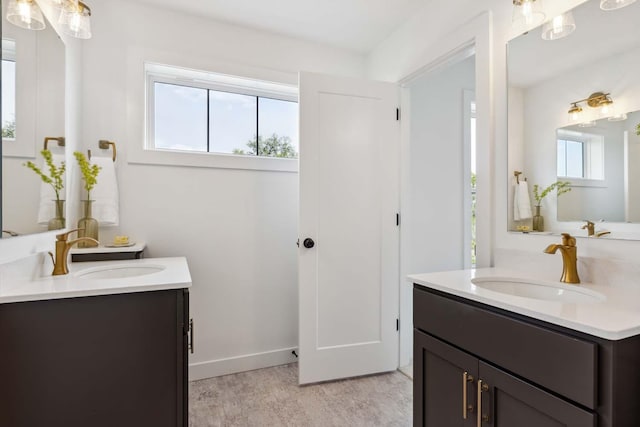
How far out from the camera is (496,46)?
1703 mm

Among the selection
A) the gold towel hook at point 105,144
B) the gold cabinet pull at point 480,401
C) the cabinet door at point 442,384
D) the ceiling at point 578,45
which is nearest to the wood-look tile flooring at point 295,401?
the cabinet door at point 442,384

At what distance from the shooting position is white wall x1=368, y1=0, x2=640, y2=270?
1.35 metres

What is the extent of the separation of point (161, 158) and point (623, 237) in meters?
2.40

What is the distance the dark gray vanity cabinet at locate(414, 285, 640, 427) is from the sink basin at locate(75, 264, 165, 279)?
1.33 metres

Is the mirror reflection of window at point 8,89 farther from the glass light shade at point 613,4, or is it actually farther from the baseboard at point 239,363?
the glass light shade at point 613,4

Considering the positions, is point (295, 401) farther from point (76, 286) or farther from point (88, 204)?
point (88, 204)

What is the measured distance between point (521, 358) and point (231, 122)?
2.29m

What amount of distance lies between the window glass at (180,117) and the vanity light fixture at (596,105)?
2.15 m

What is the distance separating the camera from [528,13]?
1.45 meters

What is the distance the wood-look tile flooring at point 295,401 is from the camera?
1859 mm

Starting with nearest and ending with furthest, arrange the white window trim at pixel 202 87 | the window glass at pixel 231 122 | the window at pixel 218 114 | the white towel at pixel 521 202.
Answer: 1. the white towel at pixel 521 202
2. the white window trim at pixel 202 87
3. the window at pixel 218 114
4. the window glass at pixel 231 122

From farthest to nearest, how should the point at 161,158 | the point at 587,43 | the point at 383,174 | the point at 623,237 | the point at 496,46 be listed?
the point at 383,174
the point at 161,158
the point at 496,46
the point at 587,43
the point at 623,237

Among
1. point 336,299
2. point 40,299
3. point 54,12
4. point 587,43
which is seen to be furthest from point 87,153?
point 587,43

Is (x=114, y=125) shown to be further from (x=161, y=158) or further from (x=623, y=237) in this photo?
(x=623, y=237)
